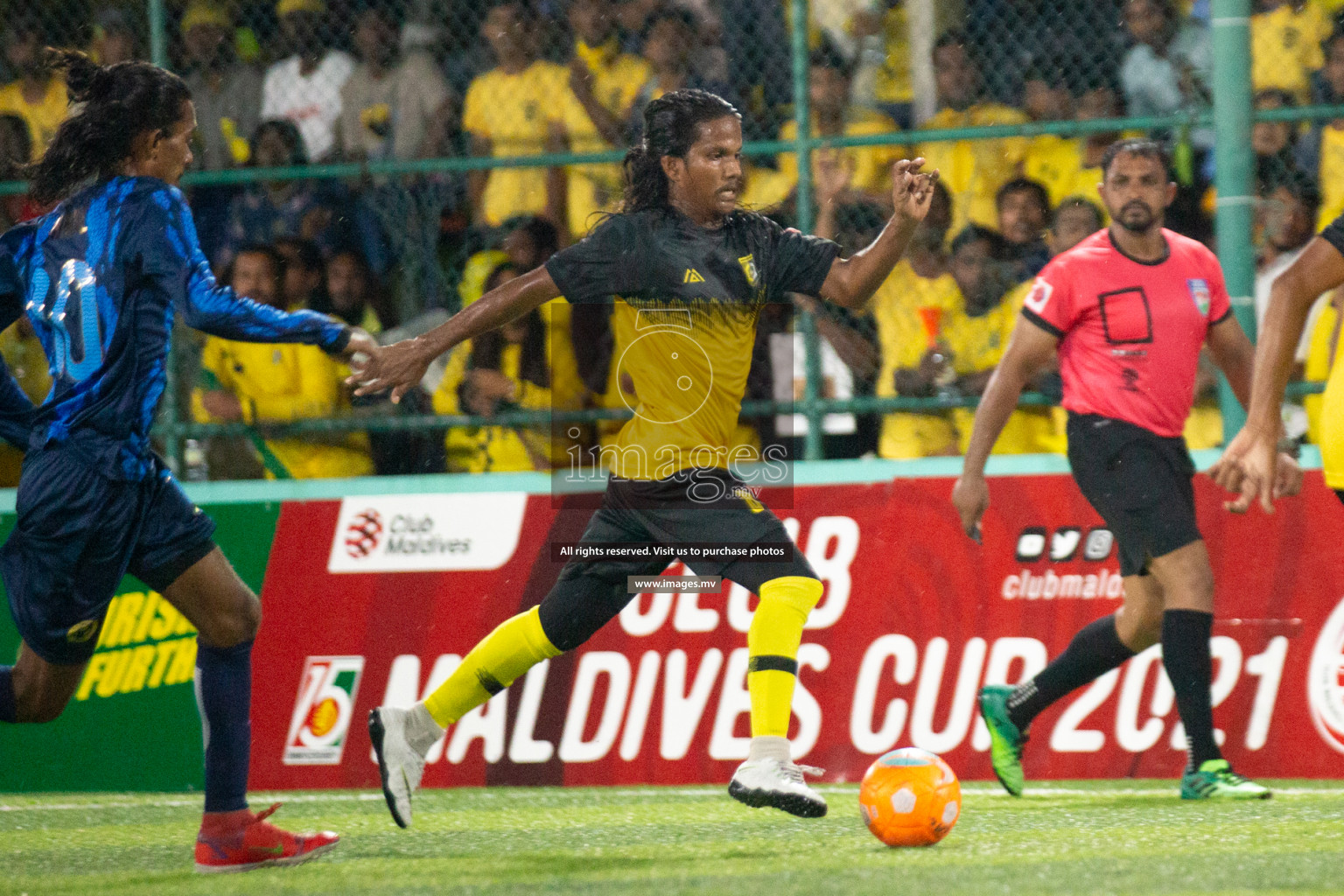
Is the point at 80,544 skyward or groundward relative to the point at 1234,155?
groundward

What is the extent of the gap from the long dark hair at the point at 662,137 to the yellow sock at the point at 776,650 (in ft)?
4.09

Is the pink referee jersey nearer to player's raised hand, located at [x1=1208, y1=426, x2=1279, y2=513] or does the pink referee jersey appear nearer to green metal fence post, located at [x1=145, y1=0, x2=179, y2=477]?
player's raised hand, located at [x1=1208, y1=426, x2=1279, y2=513]

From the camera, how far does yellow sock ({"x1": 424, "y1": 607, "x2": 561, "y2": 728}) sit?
5.44 metres

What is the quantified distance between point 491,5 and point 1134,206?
3745 millimetres

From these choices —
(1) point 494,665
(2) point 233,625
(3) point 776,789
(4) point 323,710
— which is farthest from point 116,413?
(4) point 323,710

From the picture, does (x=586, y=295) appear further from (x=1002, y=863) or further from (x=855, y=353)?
(x=855, y=353)

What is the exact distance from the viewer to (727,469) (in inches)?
208

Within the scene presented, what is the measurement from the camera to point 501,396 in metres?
7.84

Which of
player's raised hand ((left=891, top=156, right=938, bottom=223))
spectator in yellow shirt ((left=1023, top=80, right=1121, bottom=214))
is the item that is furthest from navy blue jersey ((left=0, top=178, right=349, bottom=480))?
spectator in yellow shirt ((left=1023, top=80, right=1121, bottom=214))

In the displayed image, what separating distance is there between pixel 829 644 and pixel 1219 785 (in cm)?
170

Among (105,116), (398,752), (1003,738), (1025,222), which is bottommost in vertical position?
(1003,738)

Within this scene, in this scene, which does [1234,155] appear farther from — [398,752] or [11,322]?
[11,322]

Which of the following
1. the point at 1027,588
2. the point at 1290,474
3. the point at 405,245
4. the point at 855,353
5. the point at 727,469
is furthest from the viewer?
the point at 405,245

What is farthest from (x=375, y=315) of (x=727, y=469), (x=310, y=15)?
(x=727, y=469)
